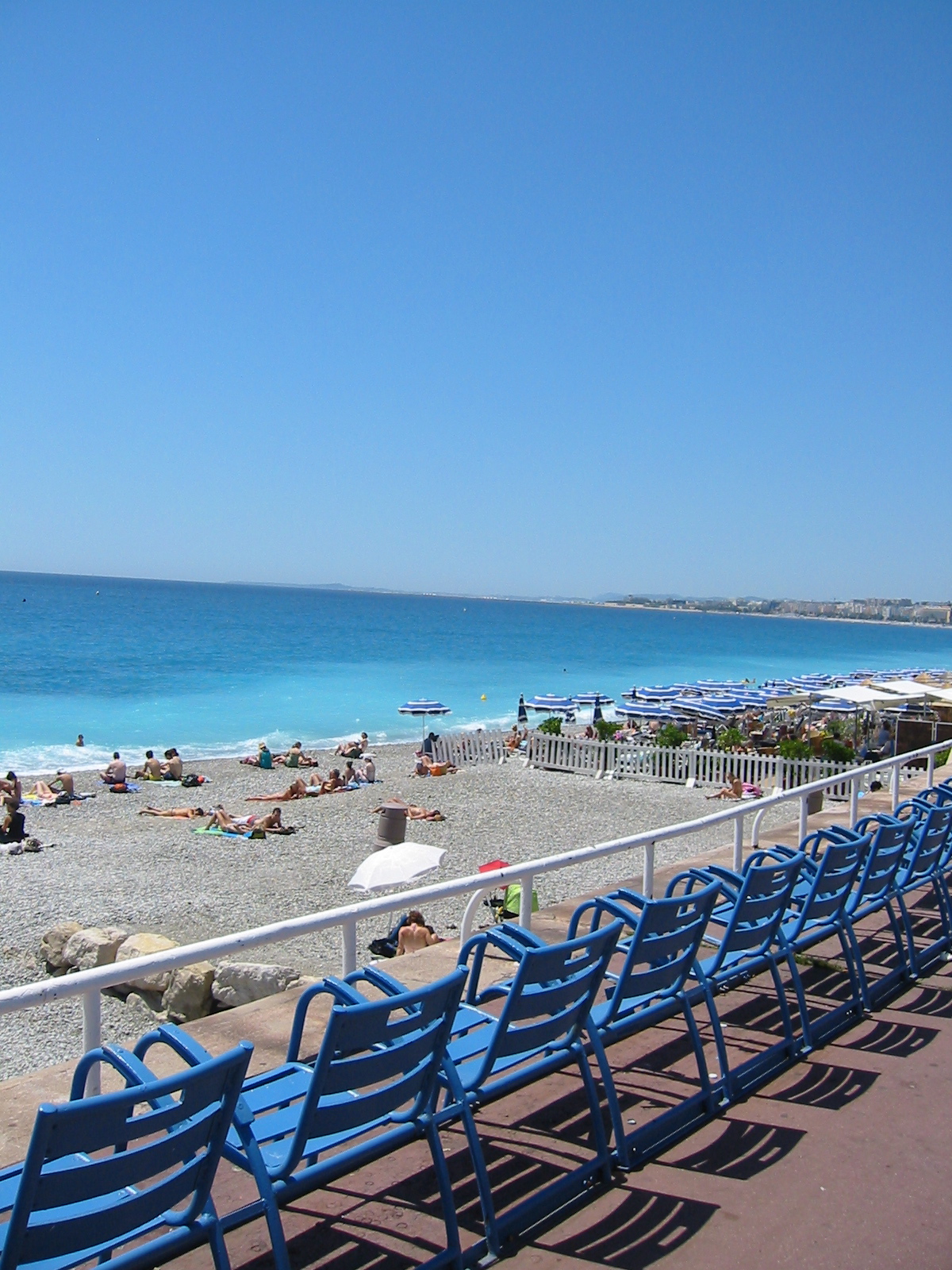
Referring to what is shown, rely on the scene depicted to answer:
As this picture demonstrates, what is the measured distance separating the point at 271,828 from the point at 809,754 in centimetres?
1076

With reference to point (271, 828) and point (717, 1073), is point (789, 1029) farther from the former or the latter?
point (271, 828)

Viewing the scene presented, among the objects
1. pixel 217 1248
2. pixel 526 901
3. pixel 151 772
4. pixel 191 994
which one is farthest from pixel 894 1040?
pixel 151 772

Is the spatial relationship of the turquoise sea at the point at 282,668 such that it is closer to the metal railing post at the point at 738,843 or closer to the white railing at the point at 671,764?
the white railing at the point at 671,764

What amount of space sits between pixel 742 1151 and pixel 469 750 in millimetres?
23415

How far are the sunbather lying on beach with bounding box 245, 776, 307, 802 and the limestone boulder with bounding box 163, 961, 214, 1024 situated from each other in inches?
545

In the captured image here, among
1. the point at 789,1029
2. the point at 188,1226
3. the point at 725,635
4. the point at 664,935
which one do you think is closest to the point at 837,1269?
the point at 664,935

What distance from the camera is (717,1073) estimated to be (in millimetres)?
3840

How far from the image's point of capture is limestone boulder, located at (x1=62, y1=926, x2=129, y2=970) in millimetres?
9352

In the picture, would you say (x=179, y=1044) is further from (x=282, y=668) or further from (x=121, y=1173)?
(x=282, y=668)

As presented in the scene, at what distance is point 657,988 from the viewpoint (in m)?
3.53

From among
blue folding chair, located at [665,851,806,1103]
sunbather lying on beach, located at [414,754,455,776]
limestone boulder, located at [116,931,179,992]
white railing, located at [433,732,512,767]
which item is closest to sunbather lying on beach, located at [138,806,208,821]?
sunbather lying on beach, located at [414,754,455,776]

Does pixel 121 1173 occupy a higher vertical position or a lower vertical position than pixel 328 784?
higher

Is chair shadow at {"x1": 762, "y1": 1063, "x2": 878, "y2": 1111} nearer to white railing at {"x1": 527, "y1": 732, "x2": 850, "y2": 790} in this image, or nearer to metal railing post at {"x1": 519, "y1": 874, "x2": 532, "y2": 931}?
metal railing post at {"x1": 519, "y1": 874, "x2": 532, "y2": 931}

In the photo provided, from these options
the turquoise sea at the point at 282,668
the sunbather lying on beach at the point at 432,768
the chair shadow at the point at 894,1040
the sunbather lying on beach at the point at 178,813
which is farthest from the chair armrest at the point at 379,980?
the turquoise sea at the point at 282,668
